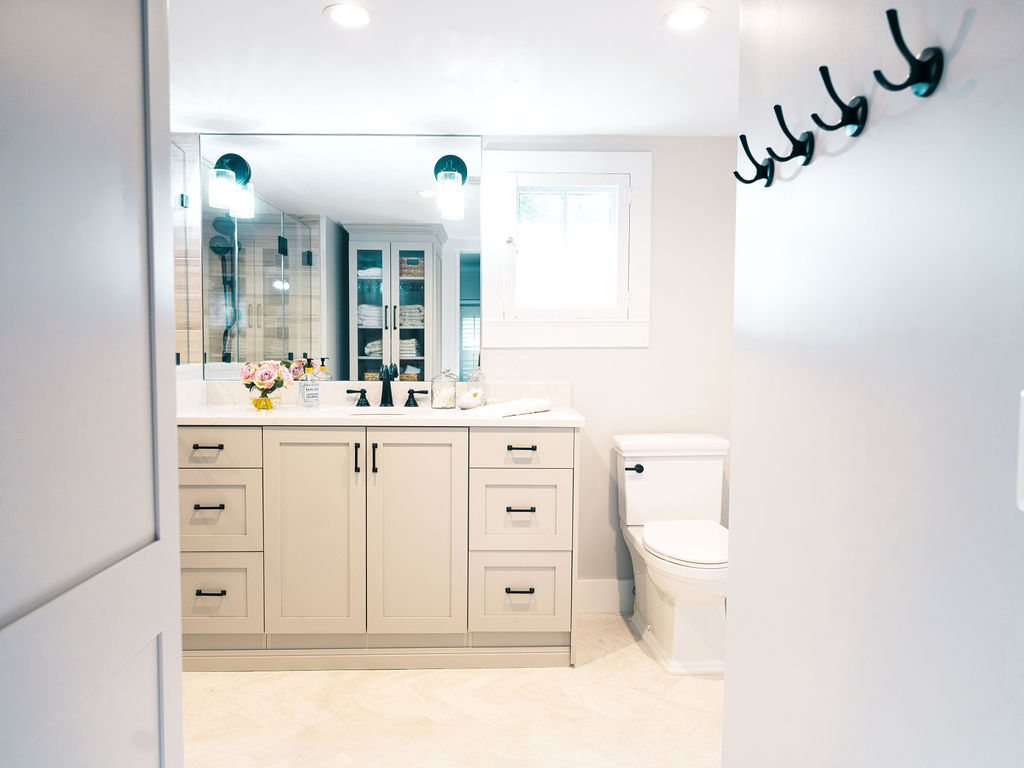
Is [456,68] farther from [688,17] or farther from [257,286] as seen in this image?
[257,286]

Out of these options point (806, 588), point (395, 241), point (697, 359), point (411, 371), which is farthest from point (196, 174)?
point (806, 588)

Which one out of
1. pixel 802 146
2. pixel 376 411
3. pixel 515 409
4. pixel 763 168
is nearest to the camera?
pixel 802 146

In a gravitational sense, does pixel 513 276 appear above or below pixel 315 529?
above

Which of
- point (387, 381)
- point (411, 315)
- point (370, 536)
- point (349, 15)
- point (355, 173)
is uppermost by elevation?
point (349, 15)

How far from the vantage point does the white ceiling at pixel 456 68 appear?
73.0 inches

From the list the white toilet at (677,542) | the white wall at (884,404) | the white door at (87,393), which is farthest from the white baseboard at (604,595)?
the white door at (87,393)

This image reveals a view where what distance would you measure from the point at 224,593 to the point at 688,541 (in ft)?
5.89

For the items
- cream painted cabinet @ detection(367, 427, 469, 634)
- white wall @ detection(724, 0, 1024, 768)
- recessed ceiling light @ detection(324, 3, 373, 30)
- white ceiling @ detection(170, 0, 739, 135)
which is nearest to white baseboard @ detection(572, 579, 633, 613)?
cream painted cabinet @ detection(367, 427, 469, 634)

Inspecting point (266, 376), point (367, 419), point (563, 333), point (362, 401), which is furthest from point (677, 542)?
point (266, 376)

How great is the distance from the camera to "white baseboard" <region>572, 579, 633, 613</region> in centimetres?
301

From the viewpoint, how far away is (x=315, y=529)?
2.44 meters

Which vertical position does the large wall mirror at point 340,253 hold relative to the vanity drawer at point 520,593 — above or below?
above

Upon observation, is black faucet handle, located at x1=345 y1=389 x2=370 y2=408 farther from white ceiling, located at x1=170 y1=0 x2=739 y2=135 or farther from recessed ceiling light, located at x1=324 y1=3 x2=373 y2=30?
recessed ceiling light, located at x1=324 y1=3 x2=373 y2=30

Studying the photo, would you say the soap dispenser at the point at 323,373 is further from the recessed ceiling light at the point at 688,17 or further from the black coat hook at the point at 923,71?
the black coat hook at the point at 923,71
